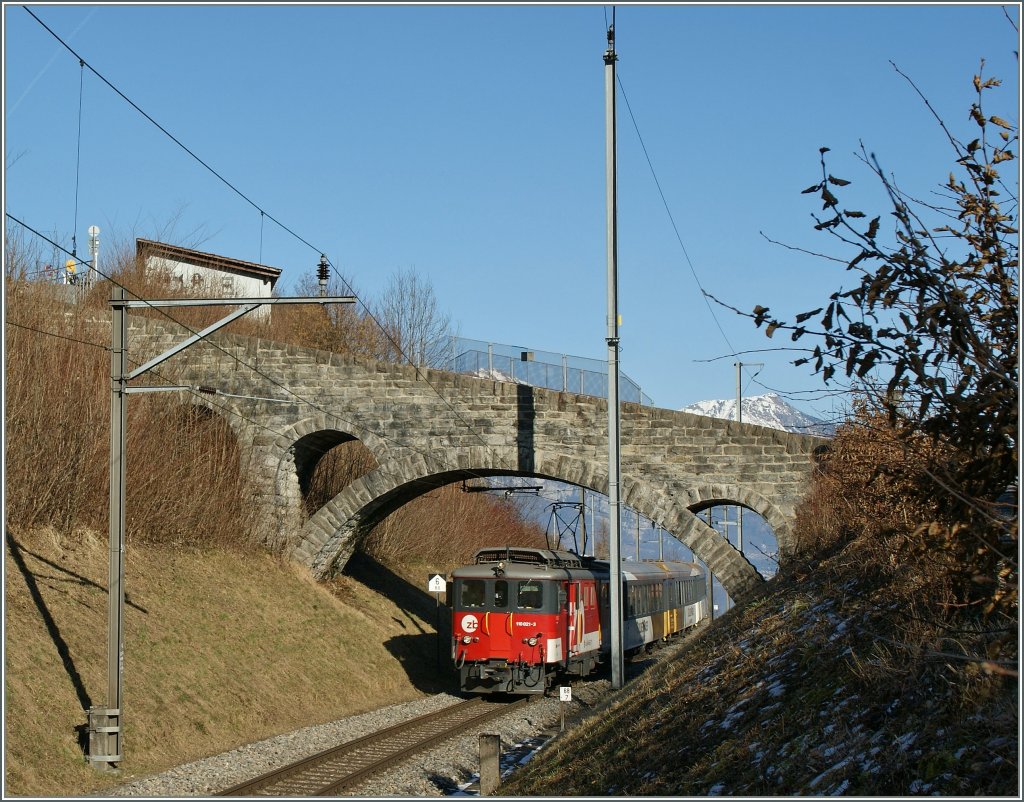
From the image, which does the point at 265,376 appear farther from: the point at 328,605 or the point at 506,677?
the point at 506,677

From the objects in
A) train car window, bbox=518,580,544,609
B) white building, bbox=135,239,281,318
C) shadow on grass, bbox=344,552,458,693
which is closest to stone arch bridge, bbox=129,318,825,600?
shadow on grass, bbox=344,552,458,693

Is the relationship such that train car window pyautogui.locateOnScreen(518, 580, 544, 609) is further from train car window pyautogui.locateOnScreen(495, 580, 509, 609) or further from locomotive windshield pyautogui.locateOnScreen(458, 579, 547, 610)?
train car window pyautogui.locateOnScreen(495, 580, 509, 609)

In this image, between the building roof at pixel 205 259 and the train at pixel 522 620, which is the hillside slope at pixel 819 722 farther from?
the building roof at pixel 205 259

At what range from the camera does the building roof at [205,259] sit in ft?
128

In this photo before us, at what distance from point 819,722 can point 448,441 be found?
59.1ft

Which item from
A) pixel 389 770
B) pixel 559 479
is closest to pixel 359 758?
pixel 389 770

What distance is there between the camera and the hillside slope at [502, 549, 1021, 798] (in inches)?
240

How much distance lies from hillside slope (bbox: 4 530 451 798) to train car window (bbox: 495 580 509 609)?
120 inches

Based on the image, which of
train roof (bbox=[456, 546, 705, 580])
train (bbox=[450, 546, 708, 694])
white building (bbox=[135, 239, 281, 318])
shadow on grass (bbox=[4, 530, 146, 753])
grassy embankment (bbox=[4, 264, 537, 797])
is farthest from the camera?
white building (bbox=[135, 239, 281, 318])

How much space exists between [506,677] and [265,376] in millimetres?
9381

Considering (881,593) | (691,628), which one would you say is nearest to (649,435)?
(881,593)

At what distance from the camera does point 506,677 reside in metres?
21.9

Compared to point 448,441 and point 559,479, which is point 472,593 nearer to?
point 559,479

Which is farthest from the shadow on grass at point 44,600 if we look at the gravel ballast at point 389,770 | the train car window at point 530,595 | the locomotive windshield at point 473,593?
the train car window at point 530,595
